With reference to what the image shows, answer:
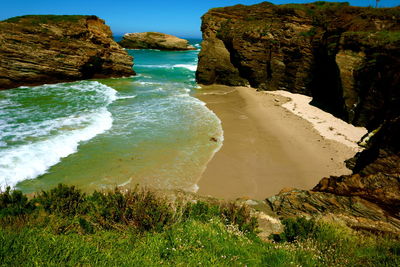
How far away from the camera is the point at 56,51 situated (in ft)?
91.1

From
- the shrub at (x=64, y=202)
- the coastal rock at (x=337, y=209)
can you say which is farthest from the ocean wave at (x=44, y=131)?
the coastal rock at (x=337, y=209)

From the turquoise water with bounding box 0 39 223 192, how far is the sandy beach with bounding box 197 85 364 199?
3.06 feet

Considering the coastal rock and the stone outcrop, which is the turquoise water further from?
the stone outcrop

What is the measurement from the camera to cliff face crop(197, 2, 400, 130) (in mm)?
15133

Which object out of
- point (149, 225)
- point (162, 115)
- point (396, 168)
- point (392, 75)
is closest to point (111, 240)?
point (149, 225)

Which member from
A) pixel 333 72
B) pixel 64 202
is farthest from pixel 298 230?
pixel 333 72

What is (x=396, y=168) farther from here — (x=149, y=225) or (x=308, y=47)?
(x=308, y=47)

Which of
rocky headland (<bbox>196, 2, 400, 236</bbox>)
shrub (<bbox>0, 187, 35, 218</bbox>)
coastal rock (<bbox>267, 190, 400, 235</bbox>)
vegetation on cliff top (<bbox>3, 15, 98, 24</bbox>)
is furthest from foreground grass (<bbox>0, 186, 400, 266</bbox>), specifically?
vegetation on cliff top (<bbox>3, 15, 98, 24</bbox>)

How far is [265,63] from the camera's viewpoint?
26.9 m

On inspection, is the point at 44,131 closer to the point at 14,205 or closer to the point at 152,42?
the point at 14,205

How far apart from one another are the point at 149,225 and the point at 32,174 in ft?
25.7

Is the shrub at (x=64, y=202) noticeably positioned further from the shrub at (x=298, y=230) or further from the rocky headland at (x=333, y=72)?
the rocky headland at (x=333, y=72)

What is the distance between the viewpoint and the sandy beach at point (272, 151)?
31.1 feet

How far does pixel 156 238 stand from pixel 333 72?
69.2ft
